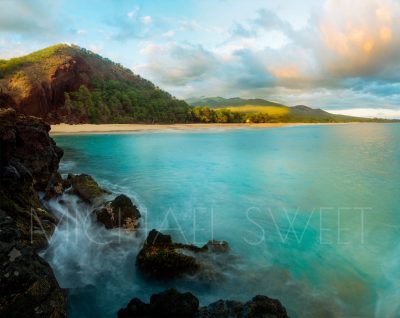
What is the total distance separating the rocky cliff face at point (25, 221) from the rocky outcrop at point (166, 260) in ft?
8.85

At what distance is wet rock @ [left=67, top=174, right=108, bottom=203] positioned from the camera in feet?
41.8

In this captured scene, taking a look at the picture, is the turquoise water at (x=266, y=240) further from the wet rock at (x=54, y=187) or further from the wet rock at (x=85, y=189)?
the wet rock at (x=85, y=189)

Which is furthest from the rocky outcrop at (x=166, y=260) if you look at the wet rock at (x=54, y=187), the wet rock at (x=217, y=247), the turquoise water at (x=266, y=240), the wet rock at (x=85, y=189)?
the wet rock at (x=54, y=187)

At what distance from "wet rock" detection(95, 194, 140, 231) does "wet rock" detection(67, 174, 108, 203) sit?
2088mm

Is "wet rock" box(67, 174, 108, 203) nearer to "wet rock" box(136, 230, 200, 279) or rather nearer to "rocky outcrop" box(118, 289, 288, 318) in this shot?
"wet rock" box(136, 230, 200, 279)

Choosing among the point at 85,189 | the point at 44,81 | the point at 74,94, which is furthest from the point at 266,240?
the point at 74,94

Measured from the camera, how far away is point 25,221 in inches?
312

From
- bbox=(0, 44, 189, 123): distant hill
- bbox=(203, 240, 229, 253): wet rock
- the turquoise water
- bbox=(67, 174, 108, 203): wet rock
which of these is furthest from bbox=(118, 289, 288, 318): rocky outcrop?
bbox=(0, 44, 189, 123): distant hill

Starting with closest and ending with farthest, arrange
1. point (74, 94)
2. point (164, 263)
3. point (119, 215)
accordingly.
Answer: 1. point (164, 263)
2. point (119, 215)
3. point (74, 94)

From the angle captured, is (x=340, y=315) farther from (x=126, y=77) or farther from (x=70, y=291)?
(x=126, y=77)

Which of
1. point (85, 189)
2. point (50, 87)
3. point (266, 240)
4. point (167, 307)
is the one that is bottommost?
point (266, 240)

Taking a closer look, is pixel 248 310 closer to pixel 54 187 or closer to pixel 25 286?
pixel 25 286

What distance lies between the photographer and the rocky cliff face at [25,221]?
13.7 feet

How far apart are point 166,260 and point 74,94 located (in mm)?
75992
